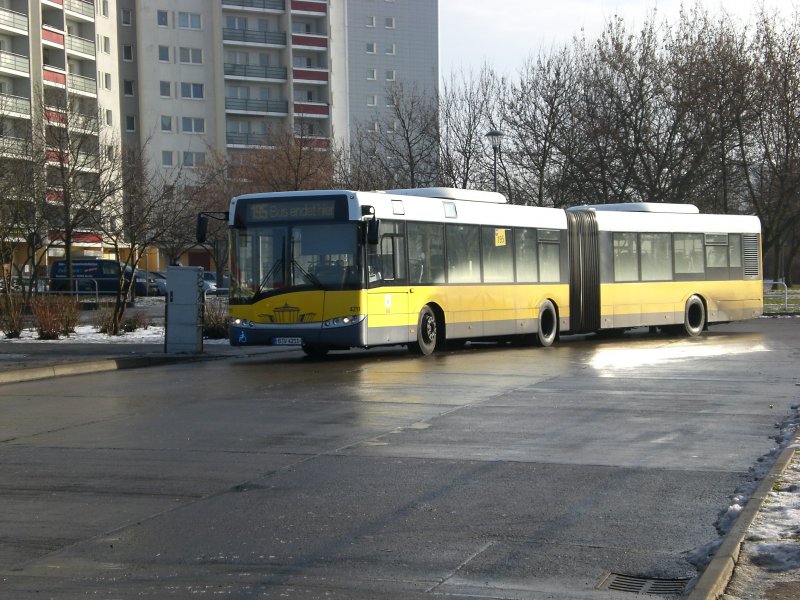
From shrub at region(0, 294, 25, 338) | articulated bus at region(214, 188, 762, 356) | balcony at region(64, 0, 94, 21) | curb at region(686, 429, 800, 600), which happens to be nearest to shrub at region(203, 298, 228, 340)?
shrub at region(0, 294, 25, 338)

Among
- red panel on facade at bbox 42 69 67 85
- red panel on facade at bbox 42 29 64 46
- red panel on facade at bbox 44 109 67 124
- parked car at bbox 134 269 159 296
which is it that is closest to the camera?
red panel on facade at bbox 44 109 67 124

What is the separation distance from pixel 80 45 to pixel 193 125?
18.6 m

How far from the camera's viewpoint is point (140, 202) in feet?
148

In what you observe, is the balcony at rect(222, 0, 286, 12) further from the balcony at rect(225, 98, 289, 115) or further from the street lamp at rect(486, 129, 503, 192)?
the street lamp at rect(486, 129, 503, 192)

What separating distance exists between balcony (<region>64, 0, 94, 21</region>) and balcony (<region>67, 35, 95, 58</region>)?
1.82 m

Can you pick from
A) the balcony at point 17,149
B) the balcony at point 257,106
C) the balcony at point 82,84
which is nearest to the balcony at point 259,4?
the balcony at point 257,106

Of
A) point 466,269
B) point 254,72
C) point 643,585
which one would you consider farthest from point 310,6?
point 643,585

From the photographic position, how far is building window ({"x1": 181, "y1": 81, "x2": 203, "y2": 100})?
4181 inches

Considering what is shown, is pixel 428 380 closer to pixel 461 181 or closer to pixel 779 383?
pixel 779 383

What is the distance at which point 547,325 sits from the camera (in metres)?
27.2

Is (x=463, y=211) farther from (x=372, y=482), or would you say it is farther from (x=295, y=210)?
(x=372, y=482)

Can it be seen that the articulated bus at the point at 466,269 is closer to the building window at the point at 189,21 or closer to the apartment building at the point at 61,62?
the apartment building at the point at 61,62

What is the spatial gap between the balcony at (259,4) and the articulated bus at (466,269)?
81.9 m

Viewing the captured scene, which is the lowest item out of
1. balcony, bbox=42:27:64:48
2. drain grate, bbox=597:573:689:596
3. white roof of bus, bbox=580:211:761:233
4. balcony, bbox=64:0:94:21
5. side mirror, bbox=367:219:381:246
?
drain grate, bbox=597:573:689:596
